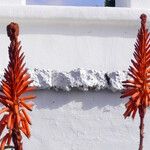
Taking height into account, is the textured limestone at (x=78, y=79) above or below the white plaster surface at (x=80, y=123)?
above

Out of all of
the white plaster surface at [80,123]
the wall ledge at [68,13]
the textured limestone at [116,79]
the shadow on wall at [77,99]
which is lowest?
the white plaster surface at [80,123]

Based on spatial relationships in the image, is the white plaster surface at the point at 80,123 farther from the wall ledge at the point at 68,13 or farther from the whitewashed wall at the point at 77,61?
the wall ledge at the point at 68,13

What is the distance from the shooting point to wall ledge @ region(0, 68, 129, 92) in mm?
3148

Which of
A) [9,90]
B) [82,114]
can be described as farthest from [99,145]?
[9,90]

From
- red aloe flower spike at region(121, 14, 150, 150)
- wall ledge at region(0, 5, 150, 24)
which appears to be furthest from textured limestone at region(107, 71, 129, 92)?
A: red aloe flower spike at region(121, 14, 150, 150)

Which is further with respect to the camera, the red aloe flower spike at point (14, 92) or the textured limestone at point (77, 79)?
the textured limestone at point (77, 79)

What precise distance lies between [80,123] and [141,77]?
1.17 meters

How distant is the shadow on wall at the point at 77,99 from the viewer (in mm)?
3215

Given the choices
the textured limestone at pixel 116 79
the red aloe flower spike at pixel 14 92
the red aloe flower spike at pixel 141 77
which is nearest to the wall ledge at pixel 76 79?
the textured limestone at pixel 116 79

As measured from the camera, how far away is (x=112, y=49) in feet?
10.9

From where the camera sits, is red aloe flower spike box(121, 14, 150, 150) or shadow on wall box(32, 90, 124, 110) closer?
red aloe flower spike box(121, 14, 150, 150)

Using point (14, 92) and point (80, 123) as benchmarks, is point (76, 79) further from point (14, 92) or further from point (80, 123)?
point (14, 92)

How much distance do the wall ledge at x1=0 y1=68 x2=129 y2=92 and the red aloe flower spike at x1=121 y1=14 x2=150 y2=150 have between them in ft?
3.03

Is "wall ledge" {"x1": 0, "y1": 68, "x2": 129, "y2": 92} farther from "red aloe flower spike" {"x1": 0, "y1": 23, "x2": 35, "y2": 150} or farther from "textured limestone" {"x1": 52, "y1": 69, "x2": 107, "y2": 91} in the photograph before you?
"red aloe flower spike" {"x1": 0, "y1": 23, "x2": 35, "y2": 150}
